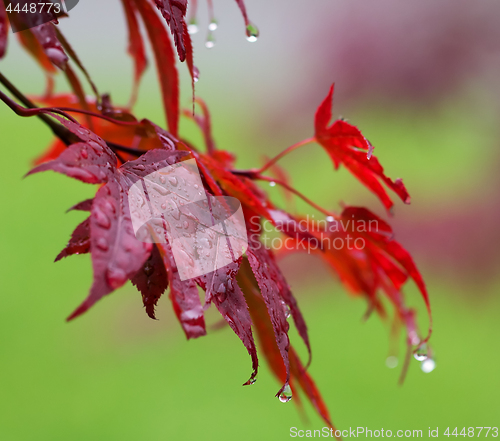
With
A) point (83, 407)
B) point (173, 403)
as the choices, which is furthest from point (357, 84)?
point (83, 407)

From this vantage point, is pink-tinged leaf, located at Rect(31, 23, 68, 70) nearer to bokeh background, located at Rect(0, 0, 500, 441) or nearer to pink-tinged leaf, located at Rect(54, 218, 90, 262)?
pink-tinged leaf, located at Rect(54, 218, 90, 262)

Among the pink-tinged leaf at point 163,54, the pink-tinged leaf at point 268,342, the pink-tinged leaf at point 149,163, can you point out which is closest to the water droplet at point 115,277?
the pink-tinged leaf at point 149,163

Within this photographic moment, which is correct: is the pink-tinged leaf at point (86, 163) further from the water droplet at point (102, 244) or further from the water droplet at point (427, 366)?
the water droplet at point (427, 366)

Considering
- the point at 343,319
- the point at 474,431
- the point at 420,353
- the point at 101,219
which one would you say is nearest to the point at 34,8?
the point at 101,219

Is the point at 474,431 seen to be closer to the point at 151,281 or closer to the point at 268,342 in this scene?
→ the point at 268,342

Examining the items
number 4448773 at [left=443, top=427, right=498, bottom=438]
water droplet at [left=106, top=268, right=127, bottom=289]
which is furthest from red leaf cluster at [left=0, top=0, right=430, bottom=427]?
number 4448773 at [left=443, top=427, right=498, bottom=438]

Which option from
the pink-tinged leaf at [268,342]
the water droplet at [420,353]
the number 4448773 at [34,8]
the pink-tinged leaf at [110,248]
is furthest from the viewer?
the water droplet at [420,353]

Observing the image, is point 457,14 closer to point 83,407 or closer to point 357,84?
point 357,84
